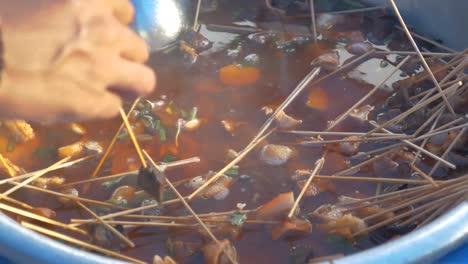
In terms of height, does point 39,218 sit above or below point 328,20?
below

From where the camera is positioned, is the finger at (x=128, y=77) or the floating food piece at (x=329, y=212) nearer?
the finger at (x=128, y=77)

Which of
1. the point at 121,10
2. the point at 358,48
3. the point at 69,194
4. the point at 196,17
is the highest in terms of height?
the point at 121,10

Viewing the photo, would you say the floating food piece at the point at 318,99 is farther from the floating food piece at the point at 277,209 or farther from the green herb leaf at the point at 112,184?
the green herb leaf at the point at 112,184

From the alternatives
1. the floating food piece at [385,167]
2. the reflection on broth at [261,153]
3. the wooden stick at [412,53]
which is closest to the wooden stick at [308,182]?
the reflection on broth at [261,153]

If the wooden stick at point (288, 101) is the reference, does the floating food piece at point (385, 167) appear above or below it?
below

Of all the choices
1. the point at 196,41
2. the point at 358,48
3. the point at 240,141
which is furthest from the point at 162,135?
the point at 358,48

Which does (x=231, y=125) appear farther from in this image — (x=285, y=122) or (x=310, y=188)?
(x=310, y=188)

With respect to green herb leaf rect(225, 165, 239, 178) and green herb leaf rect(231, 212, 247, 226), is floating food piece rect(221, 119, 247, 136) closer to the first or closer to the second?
green herb leaf rect(225, 165, 239, 178)
